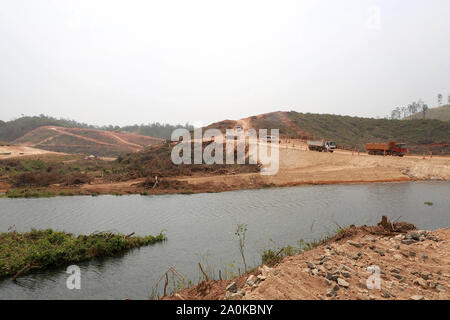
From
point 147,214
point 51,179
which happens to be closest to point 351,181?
point 147,214

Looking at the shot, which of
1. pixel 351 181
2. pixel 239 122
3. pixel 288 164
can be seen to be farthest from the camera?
pixel 239 122

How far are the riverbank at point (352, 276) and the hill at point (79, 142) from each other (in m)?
75.3

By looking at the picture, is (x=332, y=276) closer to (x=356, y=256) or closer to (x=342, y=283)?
(x=342, y=283)

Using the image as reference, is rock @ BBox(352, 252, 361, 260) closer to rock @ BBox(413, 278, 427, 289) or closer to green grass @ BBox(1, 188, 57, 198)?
rock @ BBox(413, 278, 427, 289)

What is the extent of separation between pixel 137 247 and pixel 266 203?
1237 cm

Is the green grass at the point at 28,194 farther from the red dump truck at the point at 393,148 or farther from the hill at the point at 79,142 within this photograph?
the hill at the point at 79,142

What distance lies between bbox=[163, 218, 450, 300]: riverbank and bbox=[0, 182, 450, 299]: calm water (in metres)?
3.42

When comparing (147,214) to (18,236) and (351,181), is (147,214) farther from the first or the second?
(351,181)

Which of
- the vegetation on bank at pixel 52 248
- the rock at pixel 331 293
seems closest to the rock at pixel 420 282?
the rock at pixel 331 293

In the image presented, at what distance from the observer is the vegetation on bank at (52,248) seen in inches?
466

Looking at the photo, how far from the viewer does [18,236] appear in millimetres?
14906

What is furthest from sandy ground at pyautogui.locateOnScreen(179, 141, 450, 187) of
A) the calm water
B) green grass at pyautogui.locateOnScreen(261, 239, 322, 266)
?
green grass at pyautogui.locateOnScreen(261, 239, 322, 266)

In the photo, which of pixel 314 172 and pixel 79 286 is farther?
pixel 314 172

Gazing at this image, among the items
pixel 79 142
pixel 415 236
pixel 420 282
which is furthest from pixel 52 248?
pixel 79 142
